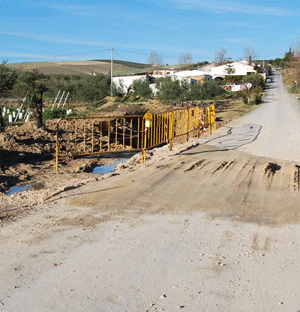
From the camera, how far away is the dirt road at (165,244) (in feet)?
15.2

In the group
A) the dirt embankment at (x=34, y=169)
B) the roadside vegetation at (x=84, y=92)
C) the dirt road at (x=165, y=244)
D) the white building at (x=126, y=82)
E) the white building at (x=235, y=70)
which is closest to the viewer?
the dirt road at (x=165, y=244)

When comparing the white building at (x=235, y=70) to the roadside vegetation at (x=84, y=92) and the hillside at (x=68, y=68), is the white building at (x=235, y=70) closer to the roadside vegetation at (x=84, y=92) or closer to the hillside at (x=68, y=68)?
the hillside at (x=68, y=68)

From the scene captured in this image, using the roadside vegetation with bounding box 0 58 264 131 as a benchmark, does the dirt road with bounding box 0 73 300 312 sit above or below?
below

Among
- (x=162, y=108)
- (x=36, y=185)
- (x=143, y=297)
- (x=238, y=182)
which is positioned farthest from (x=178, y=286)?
(x=162, y=108)

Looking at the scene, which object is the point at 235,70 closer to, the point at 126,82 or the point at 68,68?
the point at 126,82

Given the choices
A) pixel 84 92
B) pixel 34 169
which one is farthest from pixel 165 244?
pixel 84 92

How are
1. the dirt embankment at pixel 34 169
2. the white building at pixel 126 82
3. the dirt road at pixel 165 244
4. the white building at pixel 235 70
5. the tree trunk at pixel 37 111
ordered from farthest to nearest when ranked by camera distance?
the white building at pixel 235 70 < the white building at pixel 126 82 < the tree trunk at pixel 37 111 < the dirt embankment at pixel 34 169 < the dirt road at pixel 165 244

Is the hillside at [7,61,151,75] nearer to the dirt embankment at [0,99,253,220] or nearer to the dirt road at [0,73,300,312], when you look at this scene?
the dirt embankment at [0,99,253,220]

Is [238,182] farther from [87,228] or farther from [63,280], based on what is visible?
[63,280]

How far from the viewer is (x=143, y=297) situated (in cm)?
461

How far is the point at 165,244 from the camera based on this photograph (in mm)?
6176

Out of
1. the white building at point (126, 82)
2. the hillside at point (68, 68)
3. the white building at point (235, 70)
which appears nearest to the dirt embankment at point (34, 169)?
the white building at point (126, 82)

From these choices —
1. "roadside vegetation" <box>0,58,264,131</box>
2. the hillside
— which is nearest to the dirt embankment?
"roadside vegetation" <box>0,58,264,131</box>

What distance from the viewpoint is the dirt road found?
4.64m
